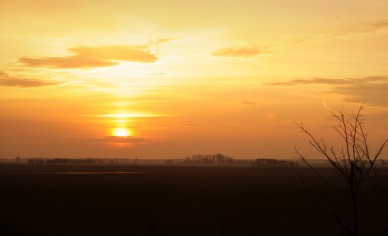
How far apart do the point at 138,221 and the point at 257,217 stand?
6944 millimetres

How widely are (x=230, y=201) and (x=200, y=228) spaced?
13.7 m

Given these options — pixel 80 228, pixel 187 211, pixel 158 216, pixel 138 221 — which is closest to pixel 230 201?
pixel 187 211

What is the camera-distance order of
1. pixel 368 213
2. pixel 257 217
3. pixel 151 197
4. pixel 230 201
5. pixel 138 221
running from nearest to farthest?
pixel 138 221 < pixel 257 217 < pixel 368 213 < pixel 230 201 < pixel 151 197

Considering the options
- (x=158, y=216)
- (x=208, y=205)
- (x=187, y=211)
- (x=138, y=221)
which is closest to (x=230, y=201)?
(x=208, y=205)

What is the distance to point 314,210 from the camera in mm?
32531

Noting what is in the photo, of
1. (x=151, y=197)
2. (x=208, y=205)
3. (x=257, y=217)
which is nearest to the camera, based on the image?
(x=257, y=217)

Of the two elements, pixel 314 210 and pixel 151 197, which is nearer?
pixel 314 210

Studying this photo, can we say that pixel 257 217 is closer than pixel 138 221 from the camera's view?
No

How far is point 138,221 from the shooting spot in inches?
1068

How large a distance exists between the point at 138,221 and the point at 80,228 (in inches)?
132

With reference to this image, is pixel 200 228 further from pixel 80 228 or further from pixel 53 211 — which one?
pixel 53 211

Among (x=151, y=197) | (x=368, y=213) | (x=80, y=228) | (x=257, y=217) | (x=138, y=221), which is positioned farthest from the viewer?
(x=151, y=197)

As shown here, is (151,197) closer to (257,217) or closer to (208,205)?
(208,205)

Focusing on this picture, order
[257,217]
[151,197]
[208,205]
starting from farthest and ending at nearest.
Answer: [151,197], [208,205], [257,217]
